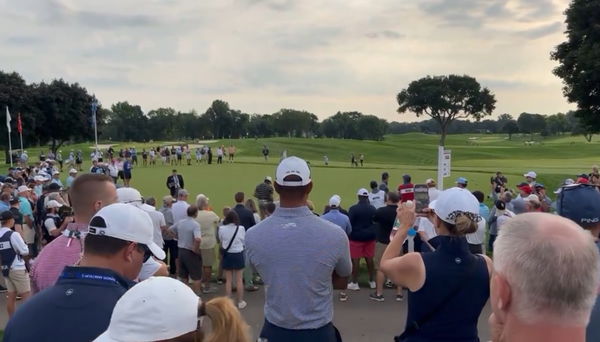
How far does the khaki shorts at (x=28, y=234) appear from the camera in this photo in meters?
11.3

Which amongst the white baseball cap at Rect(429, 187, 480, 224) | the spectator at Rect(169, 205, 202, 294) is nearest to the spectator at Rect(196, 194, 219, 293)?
the spectator at Rect(169, 205, 202, 294)

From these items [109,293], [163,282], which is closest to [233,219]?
[109,293]

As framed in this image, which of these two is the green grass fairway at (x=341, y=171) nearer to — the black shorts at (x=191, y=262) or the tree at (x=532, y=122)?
the black shorts at (x=191, y=262)

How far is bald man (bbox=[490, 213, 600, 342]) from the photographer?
69.7 inches

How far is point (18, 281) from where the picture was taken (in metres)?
8.18

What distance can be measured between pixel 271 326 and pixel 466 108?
75592 millimetres

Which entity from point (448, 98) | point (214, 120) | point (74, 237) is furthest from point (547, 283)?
point (214, 120)

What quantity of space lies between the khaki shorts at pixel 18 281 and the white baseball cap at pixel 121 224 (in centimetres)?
608

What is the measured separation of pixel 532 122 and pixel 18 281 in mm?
125613

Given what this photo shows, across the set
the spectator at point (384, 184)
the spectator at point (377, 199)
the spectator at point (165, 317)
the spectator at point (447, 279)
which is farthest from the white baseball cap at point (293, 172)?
the spectator at point (384, 184)

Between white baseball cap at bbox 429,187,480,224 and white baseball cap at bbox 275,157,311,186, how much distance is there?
1061 mm

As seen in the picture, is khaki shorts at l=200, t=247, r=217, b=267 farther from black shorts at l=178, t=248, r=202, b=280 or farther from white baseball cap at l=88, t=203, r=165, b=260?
white baseball cap at l=88, t=203, r=165, b=260

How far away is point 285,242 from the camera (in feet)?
12.8

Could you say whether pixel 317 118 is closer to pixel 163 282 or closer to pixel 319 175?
pixel 319 175
